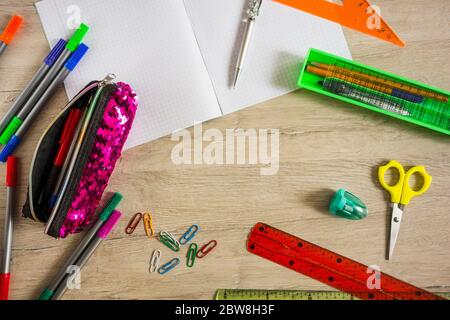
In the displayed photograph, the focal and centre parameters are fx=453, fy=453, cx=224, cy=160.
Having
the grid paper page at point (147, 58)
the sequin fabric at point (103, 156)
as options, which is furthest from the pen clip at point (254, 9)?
the sequin fabric at point (103, 156)

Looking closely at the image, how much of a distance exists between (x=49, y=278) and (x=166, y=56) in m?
0.57

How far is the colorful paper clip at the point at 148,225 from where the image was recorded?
1023 millimetres

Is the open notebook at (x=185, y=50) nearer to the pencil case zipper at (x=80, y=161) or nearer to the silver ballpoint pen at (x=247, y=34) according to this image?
the silver ballpoint pen at (x=247, y=34)

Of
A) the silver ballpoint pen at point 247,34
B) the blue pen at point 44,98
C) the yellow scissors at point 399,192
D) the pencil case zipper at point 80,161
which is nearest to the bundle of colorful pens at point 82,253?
the pencil case zipper at point 80,161

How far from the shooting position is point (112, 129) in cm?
92

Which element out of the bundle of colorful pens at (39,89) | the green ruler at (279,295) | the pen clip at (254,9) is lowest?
the green ruler at (279,295)

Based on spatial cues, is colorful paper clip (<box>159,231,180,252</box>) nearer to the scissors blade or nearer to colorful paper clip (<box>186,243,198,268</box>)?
colorful paper clip (<box>186,243,198,268</box>)

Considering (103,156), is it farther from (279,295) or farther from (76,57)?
(279,295)

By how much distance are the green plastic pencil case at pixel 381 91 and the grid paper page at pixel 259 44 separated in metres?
0.05

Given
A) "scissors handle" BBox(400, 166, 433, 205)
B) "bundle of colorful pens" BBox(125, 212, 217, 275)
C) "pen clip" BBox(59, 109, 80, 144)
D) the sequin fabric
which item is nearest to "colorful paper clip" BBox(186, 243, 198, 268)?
"bundle of colorful pens" BBox(125, 212, 217, 275)

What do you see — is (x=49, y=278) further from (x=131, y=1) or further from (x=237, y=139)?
(x=131, y=1)

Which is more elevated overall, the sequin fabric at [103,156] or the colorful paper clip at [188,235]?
the sequin fabric at [103,156]

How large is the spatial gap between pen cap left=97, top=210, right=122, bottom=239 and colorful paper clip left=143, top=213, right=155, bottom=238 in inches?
2.4

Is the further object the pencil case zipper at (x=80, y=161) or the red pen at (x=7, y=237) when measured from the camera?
the red pen at (x=7, y=237)
